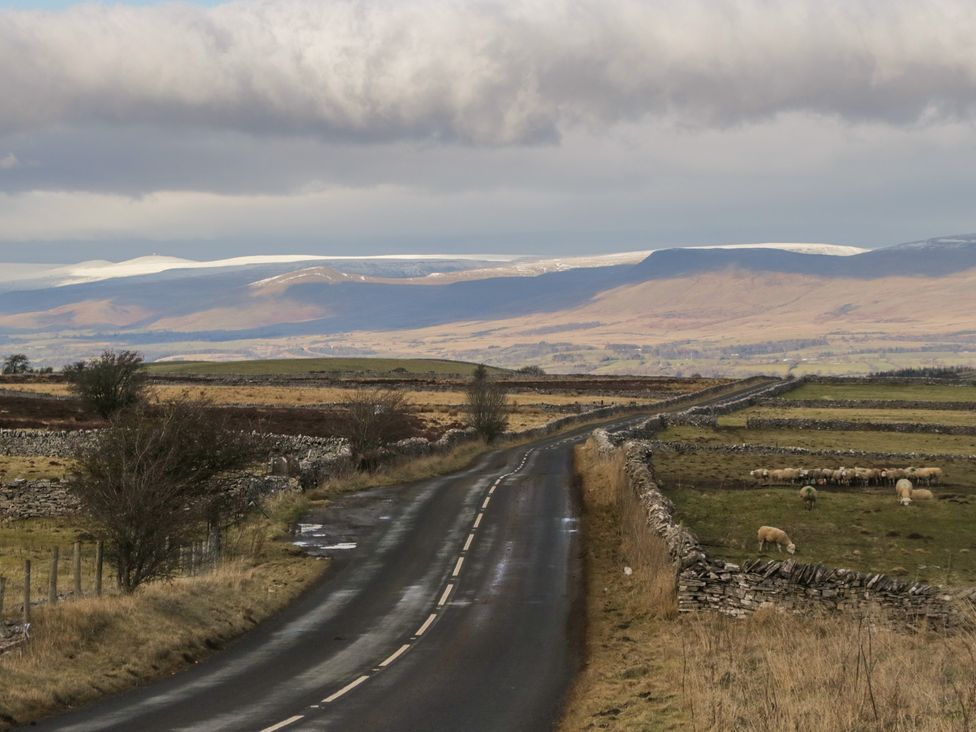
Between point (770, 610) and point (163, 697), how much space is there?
1309cm

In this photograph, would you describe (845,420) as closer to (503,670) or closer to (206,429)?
(206,429)

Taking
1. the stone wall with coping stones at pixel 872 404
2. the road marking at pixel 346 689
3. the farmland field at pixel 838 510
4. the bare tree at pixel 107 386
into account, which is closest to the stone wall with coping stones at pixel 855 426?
the farmland field at pixel 838 510

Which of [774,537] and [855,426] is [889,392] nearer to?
[855,426]

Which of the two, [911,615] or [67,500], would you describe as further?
[67,500]

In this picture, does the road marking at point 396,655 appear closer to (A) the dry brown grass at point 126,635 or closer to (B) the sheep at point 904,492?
(A) the dry brown grass at point 126,635

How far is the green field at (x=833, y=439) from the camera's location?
72.9m

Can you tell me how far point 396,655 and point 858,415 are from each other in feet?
279

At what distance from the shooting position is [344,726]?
2005 centimetres

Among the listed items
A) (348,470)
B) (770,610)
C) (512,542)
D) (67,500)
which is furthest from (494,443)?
(770,610)

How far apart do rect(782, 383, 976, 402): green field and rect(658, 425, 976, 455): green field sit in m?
41.1

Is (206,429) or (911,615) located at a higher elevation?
(206,429)

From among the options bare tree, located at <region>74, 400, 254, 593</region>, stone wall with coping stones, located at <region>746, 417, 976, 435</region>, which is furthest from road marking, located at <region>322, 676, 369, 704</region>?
stone wall with coping stones, located at <region>746, 417, 976, 435</region>

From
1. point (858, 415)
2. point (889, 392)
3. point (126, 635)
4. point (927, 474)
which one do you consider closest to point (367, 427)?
point (927, 474)

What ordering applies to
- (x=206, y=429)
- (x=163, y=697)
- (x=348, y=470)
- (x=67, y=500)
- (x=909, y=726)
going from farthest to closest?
(x=348, y=470) → (x=67, y=500) → (x=206, y=429) → (x=163, y=697) → (x=909, y=726)
